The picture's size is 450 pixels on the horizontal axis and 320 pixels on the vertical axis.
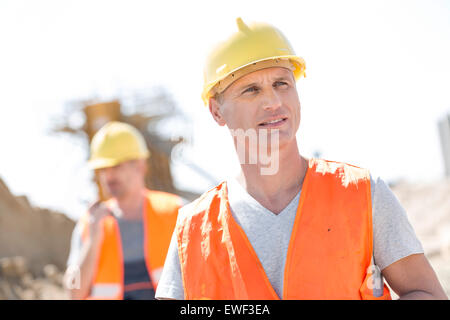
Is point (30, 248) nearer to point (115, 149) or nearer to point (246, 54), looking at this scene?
point (115, 149)

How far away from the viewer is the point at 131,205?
3.95m

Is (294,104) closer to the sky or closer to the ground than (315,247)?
closer to the sky

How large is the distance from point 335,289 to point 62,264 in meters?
12.7

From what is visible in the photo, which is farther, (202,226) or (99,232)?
(99,232)

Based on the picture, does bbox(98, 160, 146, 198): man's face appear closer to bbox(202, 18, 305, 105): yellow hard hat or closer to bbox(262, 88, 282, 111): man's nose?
bbox(202, 18, 305, 105): yellow hard hat

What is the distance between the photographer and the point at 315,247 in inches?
62.7

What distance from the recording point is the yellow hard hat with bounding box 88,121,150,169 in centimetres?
415

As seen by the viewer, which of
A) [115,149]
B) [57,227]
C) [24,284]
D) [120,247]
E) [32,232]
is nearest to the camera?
[120,247]

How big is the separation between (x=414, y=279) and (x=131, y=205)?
2.87m

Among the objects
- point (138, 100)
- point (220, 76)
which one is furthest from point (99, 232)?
point (138, 100)

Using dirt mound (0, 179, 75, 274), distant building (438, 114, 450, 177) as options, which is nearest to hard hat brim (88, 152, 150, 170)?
dirt mound (0, 179, 75, 274)

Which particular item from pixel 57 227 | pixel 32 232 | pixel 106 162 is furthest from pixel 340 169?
pixel 57 227
